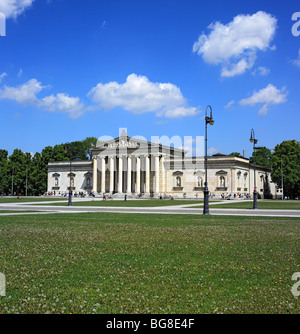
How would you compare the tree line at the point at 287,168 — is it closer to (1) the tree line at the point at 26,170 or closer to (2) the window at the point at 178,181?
(2) the window at the point at 178,181

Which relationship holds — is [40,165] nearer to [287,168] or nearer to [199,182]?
[199,182]

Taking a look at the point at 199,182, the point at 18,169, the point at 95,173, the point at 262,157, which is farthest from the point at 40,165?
the point at 262,157

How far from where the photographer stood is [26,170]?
99688mm

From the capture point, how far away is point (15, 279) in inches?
311

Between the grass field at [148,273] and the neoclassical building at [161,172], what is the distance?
2658 inches

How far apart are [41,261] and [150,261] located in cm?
304

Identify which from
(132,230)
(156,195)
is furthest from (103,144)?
(132,230)

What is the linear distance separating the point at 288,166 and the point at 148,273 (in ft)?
250

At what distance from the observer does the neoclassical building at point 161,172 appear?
266 feet

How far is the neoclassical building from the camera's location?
8100cm

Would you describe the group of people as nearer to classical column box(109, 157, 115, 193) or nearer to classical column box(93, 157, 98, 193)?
classical column box(109, 157, 115, 193)

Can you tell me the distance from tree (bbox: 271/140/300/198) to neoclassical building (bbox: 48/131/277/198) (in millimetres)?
7216

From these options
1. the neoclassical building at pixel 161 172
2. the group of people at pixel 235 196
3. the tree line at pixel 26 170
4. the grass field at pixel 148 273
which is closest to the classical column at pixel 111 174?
the neoclassical building at pixel 161 172

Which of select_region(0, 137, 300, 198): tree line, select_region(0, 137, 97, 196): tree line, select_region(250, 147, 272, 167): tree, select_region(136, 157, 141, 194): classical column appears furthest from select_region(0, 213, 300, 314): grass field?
select_region(250, 147, 272, 167): tree
